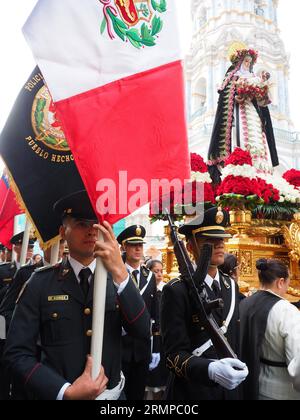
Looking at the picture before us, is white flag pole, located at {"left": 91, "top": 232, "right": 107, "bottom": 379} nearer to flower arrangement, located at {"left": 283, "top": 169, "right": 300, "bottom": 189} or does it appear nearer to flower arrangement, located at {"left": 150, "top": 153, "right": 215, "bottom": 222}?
flower arrangement, located at {"left": 150, "top": 153, "right": 215, "bottom": 222}

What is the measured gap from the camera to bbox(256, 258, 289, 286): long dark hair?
3055 millimetres

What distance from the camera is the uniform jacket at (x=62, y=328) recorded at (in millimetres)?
1887

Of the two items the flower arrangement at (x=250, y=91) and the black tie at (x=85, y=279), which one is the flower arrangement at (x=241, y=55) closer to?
the flower arrangement at (x=250, y=91)

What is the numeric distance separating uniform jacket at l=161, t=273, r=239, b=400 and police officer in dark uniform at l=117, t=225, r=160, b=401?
1.46m

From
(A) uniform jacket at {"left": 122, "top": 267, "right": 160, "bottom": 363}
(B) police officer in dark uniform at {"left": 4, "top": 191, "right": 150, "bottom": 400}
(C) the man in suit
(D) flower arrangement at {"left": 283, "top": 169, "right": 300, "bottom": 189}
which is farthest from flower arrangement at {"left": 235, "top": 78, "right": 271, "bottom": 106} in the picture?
(B) police officer in dark uniform at {"left": 4, "top": 191, "right": 150, "bottom": 400}

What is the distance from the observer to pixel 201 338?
257 cm

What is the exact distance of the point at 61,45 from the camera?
1942 millimetres

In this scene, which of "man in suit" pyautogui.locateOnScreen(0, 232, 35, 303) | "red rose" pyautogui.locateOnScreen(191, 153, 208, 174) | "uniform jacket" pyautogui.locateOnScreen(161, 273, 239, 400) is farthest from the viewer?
"red rose" pyautogui.locateOnScreen(191, 153, 208, 174)

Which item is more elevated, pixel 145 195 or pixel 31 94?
pixel 31 94

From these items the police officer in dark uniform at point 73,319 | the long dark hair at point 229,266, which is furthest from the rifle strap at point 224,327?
the long dark hair at point 229,266

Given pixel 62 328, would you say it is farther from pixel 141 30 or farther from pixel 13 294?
pixel 13 294

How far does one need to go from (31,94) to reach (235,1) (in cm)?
3666

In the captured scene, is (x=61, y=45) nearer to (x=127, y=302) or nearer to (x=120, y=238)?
(x=127, y=302)

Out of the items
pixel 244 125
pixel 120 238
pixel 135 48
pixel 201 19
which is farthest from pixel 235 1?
pixel 135 48
